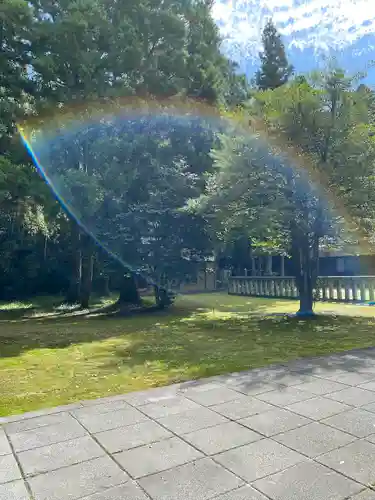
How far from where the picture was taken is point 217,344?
820 centimetres

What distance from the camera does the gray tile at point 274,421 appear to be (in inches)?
147

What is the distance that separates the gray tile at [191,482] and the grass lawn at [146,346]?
222 centimetres

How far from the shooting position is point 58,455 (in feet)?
11.1

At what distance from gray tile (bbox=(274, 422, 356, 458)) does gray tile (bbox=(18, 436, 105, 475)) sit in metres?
1.44

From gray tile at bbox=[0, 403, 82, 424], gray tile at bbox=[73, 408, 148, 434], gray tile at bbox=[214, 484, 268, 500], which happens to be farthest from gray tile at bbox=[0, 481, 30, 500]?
gray tile at bbox=[0, 403, 82, 424]

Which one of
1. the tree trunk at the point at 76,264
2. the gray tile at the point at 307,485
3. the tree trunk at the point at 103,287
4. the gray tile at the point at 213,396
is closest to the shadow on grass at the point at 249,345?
the gray tile at the point at 213,396

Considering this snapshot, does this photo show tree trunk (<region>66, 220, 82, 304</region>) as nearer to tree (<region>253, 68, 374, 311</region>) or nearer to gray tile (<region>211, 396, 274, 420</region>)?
tree (<region>253, 68, 374, 311</region>)

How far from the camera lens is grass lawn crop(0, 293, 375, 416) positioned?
5.61 m

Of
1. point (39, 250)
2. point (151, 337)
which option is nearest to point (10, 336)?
point (151, 337)

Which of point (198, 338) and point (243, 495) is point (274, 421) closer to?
point (243, 495)

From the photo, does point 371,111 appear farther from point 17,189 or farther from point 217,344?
point 17,189

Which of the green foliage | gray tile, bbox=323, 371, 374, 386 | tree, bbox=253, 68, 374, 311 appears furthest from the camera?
the green foliage

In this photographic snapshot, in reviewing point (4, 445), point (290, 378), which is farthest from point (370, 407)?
point (4, 445)

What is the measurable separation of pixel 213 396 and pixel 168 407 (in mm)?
553
